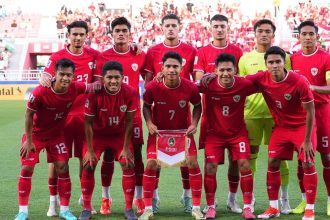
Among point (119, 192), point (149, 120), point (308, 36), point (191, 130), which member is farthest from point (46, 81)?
point (308, 36)

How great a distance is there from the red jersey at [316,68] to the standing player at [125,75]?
6.21 feet

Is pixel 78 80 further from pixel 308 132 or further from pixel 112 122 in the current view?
pixel 308 132

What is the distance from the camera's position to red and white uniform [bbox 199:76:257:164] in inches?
290

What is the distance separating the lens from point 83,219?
7.14m

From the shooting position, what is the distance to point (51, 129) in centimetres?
734

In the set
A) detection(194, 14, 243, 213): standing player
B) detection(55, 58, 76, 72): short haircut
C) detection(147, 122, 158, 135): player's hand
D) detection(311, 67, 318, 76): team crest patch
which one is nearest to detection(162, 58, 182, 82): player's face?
detection(147, 122, 158, 135): player's hand

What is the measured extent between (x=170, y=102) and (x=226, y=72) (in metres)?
0.72

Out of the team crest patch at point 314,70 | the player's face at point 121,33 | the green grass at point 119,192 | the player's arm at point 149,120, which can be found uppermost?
the player's face at point 121,33

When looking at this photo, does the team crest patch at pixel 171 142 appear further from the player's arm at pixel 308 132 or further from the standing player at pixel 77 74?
the player's arm at pixel 308 132

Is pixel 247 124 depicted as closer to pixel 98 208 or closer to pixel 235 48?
pixel 235 48

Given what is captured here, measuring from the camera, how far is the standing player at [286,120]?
276 inches

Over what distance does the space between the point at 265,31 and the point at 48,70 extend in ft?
8.52

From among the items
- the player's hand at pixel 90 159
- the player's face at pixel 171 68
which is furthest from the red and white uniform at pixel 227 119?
the player's hand at pixel 90 159

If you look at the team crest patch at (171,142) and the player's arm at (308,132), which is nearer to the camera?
the player's arm at (308,132)
